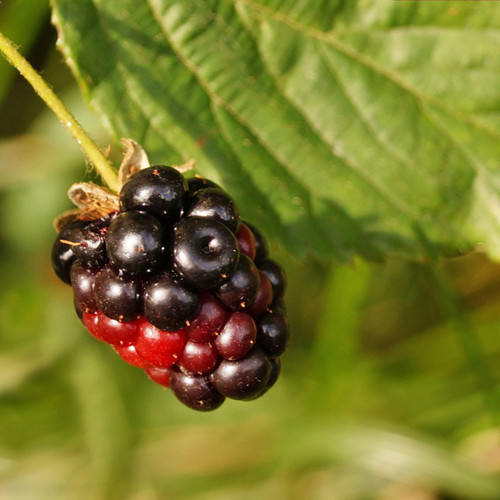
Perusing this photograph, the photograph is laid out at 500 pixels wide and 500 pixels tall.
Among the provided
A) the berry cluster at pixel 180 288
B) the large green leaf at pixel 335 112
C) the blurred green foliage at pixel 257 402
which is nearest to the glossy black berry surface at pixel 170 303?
the berry cluster at pixel 180 288

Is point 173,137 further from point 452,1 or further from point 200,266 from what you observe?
point 452,1

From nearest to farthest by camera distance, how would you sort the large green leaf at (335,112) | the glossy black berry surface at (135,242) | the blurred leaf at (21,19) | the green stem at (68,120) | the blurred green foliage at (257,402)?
the glossy black berry surface at (135,242), the green stem at (68,120), the large green leaf at (335,112), the blurred leaf at (21,19), the blurred green foliage at (257,402)

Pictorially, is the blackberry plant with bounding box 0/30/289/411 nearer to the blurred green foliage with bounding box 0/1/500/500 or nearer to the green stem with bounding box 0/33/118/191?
the green stem with bounding box 0/33/118/191

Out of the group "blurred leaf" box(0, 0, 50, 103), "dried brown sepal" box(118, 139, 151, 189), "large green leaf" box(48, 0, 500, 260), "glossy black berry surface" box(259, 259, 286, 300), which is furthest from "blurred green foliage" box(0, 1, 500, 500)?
"dried brown sepal" box(118, 139, 151, 189)

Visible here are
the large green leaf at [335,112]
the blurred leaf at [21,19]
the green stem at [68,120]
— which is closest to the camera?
the green stem at [68,120]

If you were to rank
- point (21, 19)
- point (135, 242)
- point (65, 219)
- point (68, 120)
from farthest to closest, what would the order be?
point (21, 19) → point (65, 219) → point (68, 120) → point (135, 242)

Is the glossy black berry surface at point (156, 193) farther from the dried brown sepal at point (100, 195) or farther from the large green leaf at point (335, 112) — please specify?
the large green leaf at point (335, 112)

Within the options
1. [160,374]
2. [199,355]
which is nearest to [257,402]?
[160,374]

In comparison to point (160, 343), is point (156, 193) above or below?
above

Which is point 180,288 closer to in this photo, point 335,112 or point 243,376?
point 243,376
